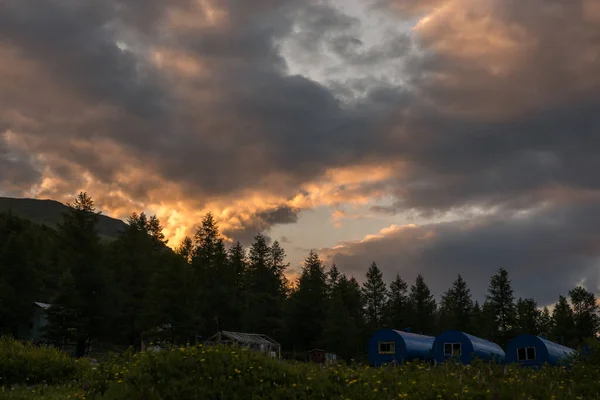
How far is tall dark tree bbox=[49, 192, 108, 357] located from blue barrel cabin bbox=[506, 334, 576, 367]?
3954 cm

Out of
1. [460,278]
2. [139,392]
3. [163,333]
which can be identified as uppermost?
[460,278]

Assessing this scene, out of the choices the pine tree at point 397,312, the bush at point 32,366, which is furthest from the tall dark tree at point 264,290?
the bush at point 32,366

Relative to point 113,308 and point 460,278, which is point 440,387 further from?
point 460,278

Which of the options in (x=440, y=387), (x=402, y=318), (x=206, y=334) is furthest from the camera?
(x=402, y=318)

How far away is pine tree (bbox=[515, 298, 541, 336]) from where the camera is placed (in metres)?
84.5

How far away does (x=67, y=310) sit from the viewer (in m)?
55.7

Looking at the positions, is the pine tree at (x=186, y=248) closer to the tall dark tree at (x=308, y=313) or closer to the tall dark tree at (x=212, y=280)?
the tall dark tree at (x=212, y=280)

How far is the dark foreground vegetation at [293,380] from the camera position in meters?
15.1

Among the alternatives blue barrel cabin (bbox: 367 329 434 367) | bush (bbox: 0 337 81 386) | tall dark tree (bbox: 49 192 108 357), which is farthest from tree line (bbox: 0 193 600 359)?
bush (bbox: 0 337 81 386)

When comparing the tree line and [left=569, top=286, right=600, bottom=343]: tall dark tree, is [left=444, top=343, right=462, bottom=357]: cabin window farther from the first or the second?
[left=569, top=286, right=600, bottom=343]: tall dark tree

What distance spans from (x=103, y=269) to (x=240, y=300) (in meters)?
32.3

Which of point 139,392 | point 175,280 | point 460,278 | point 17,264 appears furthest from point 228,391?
point 460,278

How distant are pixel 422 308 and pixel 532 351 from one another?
56070 mm

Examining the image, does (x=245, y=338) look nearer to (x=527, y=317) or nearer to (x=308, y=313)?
(x=308, y=313)
